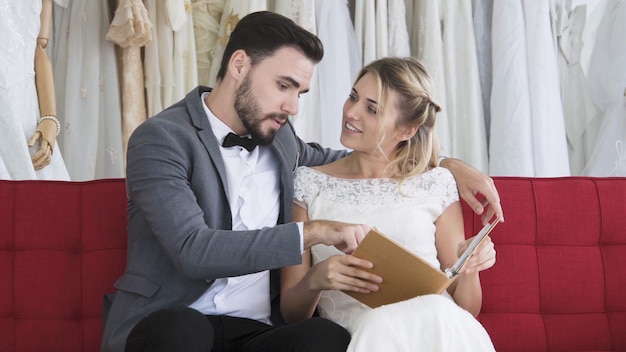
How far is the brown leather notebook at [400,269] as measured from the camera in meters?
1.54

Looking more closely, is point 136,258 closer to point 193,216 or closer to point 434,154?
point 193,216

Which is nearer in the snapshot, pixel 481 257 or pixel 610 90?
pixel 481 257

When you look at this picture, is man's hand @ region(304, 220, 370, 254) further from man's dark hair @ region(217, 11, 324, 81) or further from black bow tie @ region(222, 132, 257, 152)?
man's dark hair @ region(217, 11, 324, 81)

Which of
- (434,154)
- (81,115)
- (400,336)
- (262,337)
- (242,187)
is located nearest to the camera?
(400,336)

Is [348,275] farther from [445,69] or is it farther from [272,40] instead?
[445,69]

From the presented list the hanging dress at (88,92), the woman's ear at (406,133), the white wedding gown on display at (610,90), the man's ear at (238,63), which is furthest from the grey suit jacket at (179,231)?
the white wedding gown on display at (610,90)

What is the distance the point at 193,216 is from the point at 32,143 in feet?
3.15

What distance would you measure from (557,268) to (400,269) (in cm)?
64

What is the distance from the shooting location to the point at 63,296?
198cm

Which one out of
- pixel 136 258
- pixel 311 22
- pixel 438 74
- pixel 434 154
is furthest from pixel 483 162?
pixel 136 258

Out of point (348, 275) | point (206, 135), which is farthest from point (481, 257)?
point (206, 135)

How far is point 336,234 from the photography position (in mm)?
1618

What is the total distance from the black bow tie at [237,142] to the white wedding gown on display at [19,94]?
75 centimetres

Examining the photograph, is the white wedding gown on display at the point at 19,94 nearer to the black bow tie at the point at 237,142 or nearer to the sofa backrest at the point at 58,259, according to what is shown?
the sofa backrest at the point at 58,259
